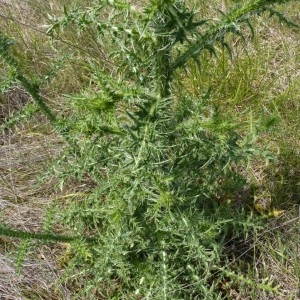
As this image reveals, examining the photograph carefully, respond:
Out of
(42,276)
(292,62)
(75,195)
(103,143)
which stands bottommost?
(42,276)

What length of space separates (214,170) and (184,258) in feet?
1.50

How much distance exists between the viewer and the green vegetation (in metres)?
1.76

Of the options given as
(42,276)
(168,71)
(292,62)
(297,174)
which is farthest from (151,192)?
(292,62)

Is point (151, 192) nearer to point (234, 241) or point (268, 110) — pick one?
point (234, 241)

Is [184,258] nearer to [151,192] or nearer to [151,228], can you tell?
[151,228]

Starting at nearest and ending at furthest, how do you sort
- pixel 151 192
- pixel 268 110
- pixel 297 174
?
1. pixel 151 192
2. pixel 297 174
3. pixel 268 110

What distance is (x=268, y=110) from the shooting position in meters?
3.05

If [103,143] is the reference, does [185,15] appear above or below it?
above

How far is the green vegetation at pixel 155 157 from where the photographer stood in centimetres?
176

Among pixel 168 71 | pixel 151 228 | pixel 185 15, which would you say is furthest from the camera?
pixel 151 228

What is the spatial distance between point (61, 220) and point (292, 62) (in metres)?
1.79

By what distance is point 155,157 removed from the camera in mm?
1989

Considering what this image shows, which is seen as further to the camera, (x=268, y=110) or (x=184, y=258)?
(x=268, y=110)

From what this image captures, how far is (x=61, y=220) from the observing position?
2.55m
